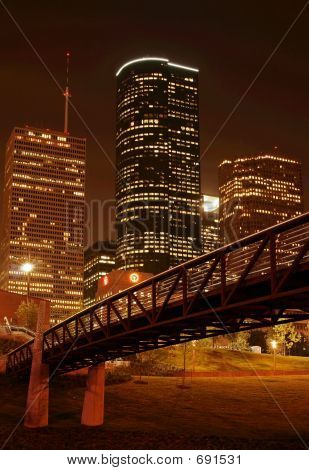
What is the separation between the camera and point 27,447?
35000 millimetres

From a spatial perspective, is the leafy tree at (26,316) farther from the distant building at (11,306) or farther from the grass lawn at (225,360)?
the grass lawn at (225,360)

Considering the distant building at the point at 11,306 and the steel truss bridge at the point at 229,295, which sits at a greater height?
the distant building at the point at 11,306

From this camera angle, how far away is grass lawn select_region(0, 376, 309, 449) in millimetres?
36562

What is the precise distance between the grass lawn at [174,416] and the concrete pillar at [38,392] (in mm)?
1092

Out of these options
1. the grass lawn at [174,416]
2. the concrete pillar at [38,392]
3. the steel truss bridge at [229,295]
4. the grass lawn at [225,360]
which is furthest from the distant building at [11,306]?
the steel truss bridge at [229,295]

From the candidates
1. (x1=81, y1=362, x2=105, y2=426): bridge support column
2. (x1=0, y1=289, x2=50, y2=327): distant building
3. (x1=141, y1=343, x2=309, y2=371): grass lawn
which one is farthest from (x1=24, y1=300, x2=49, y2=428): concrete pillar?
(x1=0, y1=289, x2=50, y2=327): distant building

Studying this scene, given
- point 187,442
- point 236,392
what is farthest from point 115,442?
point 236,392

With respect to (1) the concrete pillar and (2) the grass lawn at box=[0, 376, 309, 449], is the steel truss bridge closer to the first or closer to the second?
(1) the concrete pillar

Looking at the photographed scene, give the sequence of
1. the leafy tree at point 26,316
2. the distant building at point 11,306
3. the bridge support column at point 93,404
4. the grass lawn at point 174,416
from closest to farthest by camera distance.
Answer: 1. the grass lawn at point 174,416
2. the bridge support column at point 93,404
3. the leafy tree at point 26,316
4. the distant building at point 11,306

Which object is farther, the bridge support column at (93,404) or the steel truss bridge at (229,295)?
the bridge support column at (93,404)

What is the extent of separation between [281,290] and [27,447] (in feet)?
62.8

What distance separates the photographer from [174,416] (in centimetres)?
5150

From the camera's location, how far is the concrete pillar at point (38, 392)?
42.9 metres

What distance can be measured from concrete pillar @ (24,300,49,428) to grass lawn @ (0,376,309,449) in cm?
109
